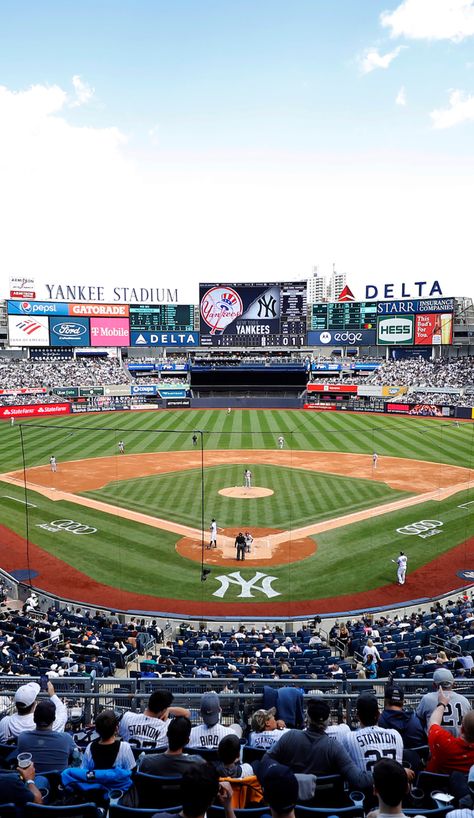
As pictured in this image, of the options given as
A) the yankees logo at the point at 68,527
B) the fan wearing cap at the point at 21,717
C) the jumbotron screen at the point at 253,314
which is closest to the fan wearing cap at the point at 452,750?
the fan wearing cap at the point at 21,717

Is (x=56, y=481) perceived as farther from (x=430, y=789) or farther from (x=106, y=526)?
(x=430, y=789)

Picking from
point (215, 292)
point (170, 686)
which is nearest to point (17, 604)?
point (170, 686)

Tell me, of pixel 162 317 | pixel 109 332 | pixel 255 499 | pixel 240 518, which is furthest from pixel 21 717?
pixel 162 317

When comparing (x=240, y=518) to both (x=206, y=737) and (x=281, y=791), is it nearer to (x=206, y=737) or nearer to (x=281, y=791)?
(x=206, y=737)

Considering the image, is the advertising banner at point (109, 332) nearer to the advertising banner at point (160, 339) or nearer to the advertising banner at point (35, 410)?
the advertising banner at point (160, 339)

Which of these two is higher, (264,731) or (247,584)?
(264,731)

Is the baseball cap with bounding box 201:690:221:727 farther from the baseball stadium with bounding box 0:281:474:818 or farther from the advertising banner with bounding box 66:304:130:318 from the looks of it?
the advertising banner with bounding box 66:304:130:318
